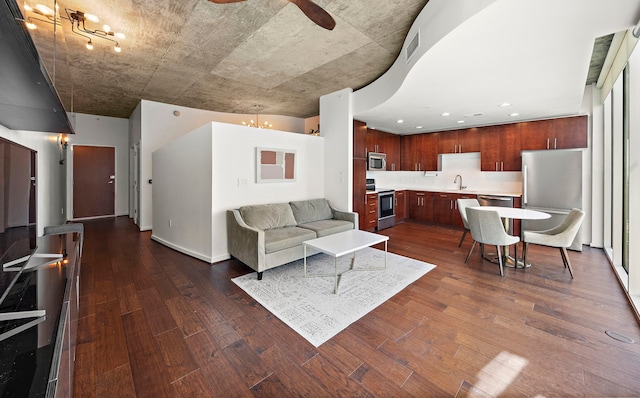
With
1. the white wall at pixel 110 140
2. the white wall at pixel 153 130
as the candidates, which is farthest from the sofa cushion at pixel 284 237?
the white wall at pixel 110 140

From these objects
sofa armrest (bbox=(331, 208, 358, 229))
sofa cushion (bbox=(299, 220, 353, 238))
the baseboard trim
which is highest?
sofa armrest (bbox=(331, 208, 358, 229))

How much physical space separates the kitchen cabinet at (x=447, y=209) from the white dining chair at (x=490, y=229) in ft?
8.53

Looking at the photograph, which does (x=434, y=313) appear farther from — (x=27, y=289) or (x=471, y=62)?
(x=27, y=289)

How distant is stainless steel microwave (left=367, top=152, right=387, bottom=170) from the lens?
6072 mm

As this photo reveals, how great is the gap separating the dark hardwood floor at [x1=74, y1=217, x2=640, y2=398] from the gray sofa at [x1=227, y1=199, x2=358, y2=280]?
43cm

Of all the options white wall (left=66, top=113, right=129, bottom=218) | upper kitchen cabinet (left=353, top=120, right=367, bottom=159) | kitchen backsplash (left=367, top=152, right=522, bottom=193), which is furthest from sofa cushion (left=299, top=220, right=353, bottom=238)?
white wall (left=66, top=113, right=129, bottom=218)

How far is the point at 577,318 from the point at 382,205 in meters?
4.00

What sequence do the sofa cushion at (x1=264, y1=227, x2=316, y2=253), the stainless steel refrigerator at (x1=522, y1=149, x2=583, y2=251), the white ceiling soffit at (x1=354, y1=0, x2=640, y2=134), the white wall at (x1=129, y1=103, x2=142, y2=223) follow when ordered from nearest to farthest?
the white ceiling soffit at (x1=354, y1=0, x2=640, y2=134) < the sofa cushion at (x1=264, y1=227, x2=316, y2=253) < the stainless steel refrigerator at (x1=522, y1=149, x2=583, y2=251) < the white wall at (x1=129, y1=103, x2=142, y2=223)

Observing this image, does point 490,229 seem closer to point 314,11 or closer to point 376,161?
point 376,161

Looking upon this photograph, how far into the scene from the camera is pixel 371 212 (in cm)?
580

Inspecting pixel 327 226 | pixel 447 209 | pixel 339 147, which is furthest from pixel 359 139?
pixel 447 209

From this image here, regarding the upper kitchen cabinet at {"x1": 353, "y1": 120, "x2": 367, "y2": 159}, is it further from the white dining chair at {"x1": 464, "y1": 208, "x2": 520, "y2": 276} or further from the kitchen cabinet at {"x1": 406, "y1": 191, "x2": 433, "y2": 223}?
the white dining chair at {"x1": 464, "y1": 208, "x2": 520, "y2": 276}

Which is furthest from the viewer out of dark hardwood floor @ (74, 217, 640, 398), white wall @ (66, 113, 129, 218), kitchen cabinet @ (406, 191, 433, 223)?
white wall @ (66, 113, 129, 218)

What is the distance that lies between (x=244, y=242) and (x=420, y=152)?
5.44m
